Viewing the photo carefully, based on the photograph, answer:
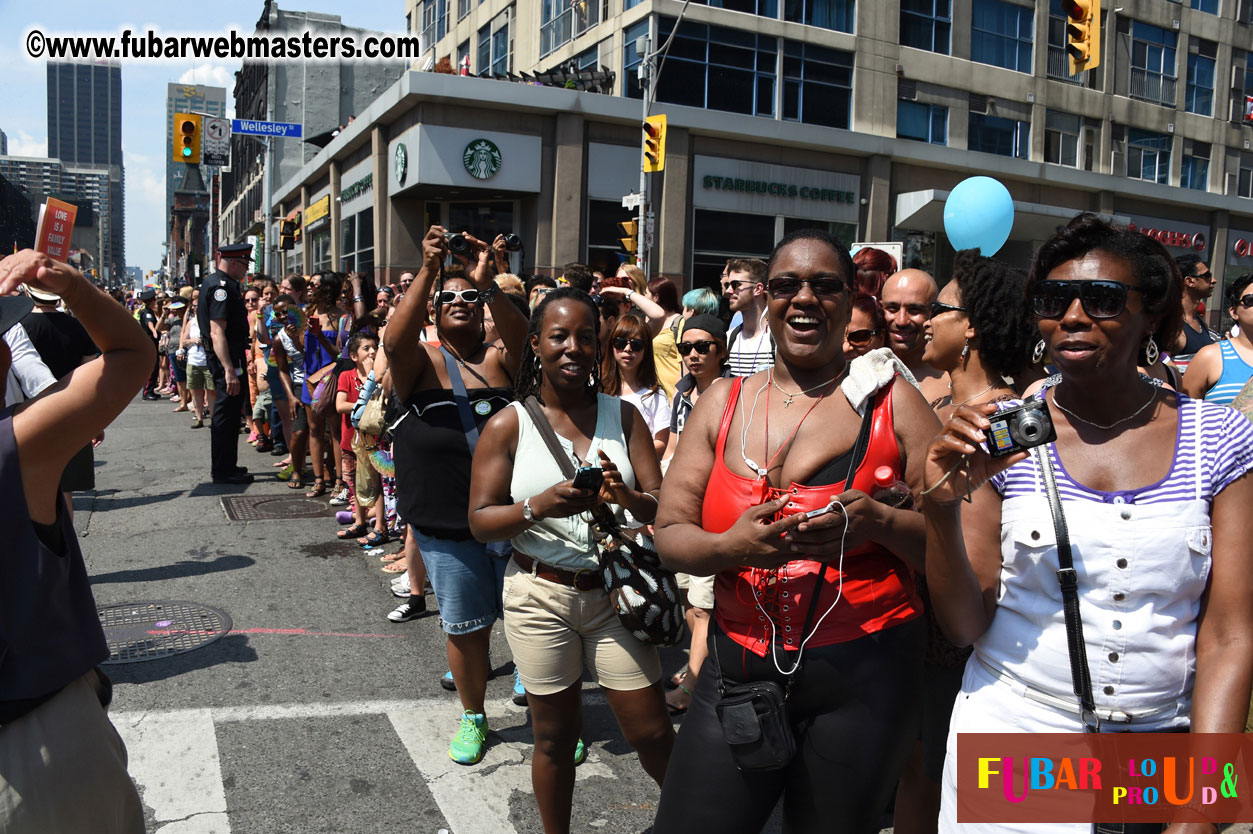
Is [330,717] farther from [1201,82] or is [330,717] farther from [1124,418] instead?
[1201,82]

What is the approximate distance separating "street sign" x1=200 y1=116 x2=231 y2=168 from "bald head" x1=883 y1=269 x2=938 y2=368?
26041mm

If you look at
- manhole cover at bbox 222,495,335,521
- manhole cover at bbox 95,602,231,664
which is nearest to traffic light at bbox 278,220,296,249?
manhole cover at bbox 222,495,335,521

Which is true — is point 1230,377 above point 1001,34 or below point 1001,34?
below

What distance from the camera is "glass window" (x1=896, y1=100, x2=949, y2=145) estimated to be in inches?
1092

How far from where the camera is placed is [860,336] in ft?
13.0

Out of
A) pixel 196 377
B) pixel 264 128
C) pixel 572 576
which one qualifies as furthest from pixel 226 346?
pixel 264 128

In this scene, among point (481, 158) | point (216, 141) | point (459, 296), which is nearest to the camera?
point (459, 296)

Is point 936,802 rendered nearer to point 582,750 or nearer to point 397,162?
point 582,750

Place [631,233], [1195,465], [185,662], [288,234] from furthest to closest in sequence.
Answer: [288,234] < [631,233] < [185,662] < [1195,465]

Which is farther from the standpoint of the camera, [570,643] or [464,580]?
[464,580]

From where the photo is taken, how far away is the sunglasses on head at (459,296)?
4.29 meters

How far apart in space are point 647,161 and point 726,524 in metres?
16.7

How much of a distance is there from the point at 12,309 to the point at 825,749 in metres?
2.16

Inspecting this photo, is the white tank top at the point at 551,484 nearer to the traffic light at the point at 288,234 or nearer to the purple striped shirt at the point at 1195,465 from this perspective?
the purple striped shirt at the point at 1195,465
